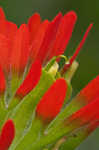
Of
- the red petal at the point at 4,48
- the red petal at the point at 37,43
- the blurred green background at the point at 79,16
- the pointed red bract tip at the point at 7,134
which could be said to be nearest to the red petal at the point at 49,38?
the red petal at the point at 37,43

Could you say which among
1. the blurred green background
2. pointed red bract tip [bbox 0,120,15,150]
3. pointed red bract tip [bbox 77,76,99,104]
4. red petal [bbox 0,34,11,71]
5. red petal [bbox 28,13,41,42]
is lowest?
the blurred green background

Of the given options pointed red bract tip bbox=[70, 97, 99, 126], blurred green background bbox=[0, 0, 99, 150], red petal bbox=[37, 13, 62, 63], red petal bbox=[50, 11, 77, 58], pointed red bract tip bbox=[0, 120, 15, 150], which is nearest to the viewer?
pointed red bract tip bbox=[0, 120, 15, 150]

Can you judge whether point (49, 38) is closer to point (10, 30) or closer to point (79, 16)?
point (10, 30)

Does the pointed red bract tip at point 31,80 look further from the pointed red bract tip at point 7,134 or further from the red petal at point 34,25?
the red petal at point 34,25

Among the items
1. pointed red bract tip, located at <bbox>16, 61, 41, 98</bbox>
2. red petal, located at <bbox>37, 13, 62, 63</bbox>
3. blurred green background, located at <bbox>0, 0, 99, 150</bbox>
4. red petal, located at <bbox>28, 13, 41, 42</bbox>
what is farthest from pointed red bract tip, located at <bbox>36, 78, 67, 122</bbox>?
blurred green background, located at <bbox>0, 0, 99, 150</bbox>

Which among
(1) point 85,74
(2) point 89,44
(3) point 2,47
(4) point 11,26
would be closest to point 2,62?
(3) point 2,47

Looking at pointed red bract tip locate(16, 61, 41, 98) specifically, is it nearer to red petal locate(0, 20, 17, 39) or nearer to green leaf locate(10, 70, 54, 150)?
green leaf locate(10, 70, 54, 150)

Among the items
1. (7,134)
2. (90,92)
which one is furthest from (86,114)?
(7,134)
